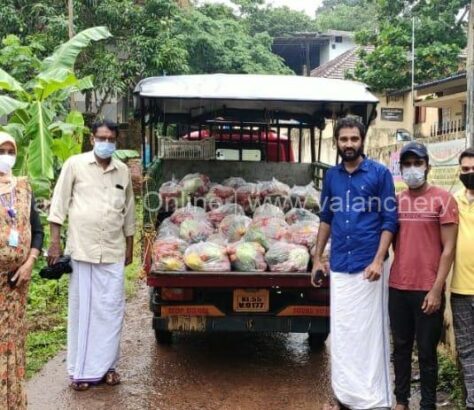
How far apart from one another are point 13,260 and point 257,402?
1.98 meters

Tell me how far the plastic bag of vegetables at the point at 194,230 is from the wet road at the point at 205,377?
42.0 inches

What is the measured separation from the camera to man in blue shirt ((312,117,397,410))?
12.0 feet

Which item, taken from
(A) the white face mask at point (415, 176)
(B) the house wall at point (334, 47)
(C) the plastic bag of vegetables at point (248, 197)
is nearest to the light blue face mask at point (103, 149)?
(C) the plastic bag of vegetables at point (248, 197)

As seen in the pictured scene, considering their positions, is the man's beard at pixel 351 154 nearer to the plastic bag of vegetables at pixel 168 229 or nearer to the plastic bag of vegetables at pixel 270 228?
the plastic bag of vegetables at pixel 270 228

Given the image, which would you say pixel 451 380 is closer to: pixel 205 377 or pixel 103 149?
pixel 205 377

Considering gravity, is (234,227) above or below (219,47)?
below

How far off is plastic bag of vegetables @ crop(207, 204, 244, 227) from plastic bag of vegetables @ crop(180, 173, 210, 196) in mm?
672

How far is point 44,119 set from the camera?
6379 millimetres

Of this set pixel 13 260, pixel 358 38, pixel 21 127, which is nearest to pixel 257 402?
pixel 13 260

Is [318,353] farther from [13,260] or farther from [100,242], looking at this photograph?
[13,260]

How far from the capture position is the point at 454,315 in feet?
11.7

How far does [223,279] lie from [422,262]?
146 centimetres

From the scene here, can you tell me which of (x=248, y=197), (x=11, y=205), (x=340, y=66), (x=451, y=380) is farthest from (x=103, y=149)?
(x=340, y=66)

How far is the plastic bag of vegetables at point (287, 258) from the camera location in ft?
14.6
